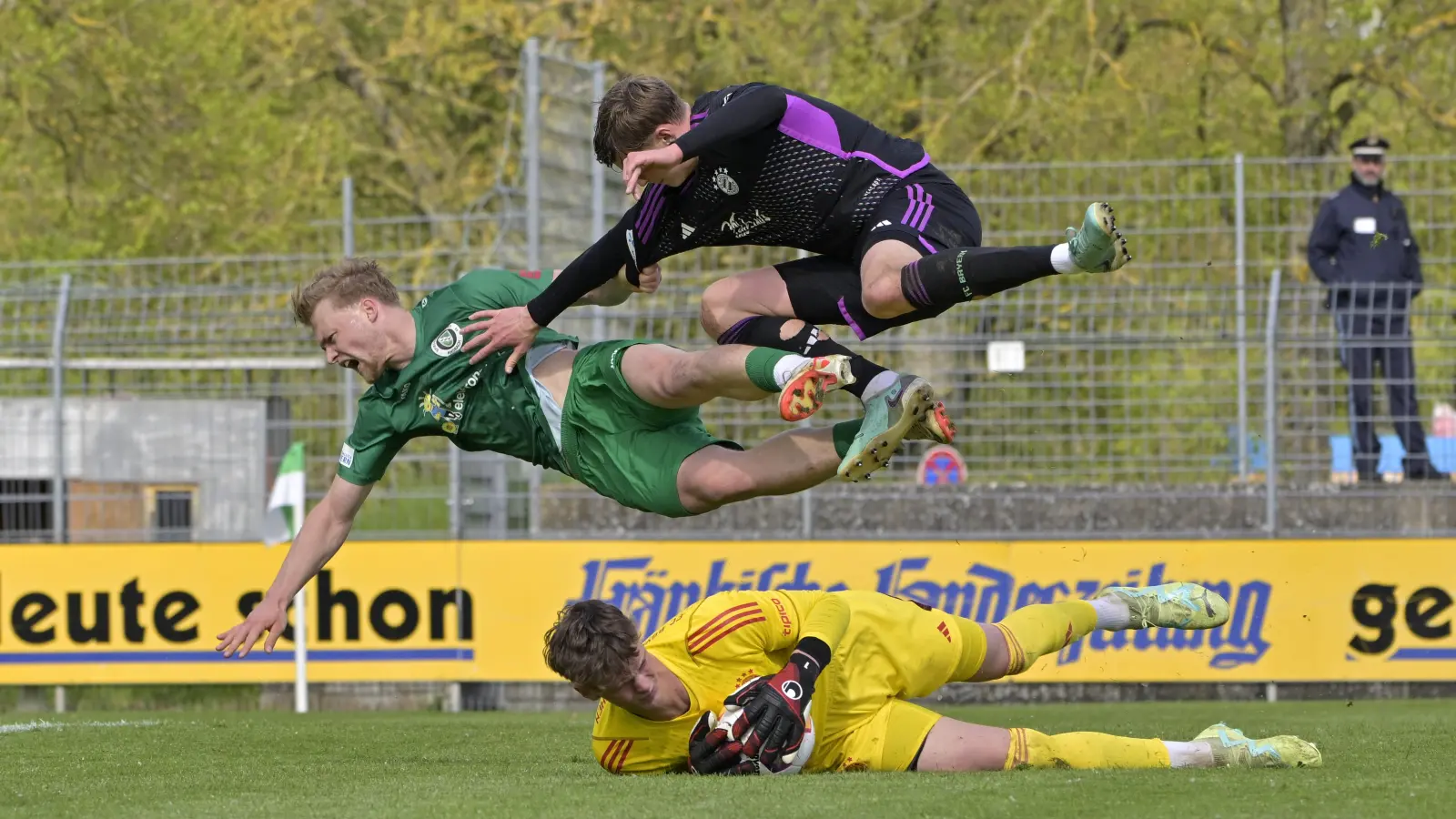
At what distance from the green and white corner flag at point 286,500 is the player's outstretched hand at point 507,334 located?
175 inches

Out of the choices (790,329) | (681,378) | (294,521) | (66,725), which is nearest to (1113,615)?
(790,329)

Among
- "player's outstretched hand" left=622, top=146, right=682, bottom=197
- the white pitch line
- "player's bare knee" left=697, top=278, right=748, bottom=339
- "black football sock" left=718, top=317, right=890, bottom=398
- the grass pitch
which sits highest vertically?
"player's outstretched hand" left=622, top=146, right=682, bottom=197

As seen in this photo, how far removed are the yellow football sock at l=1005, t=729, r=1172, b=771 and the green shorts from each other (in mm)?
1452

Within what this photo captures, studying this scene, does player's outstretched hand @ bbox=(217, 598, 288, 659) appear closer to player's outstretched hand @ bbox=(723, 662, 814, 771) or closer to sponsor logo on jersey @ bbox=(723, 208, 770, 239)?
player's outstretched hand @ bbox=(723, 662, 814, 771)

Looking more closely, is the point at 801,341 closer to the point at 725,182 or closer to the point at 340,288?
the point at 725,182

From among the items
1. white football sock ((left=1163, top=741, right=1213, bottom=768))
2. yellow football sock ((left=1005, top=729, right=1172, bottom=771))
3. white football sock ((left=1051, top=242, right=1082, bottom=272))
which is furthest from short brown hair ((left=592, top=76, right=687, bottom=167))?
white football sock ((left=1163, top=741, right=1213, bottom=768))

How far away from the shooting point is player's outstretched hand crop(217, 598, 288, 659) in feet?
21.6

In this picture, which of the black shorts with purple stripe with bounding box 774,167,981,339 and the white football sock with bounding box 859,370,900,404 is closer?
the white football sock with bounding box 859,370,900,404

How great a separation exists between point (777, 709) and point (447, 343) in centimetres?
202

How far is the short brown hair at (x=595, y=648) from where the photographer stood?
5590 mm

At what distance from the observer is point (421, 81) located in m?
21.9

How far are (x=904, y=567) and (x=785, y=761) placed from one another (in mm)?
5262

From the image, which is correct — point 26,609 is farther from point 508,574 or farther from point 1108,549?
point 1108,549

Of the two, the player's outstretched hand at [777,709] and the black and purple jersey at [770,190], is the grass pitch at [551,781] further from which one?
the black and purple jersey at [770,190]
